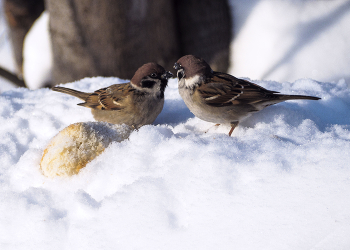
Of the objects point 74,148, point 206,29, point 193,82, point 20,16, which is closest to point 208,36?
point 206,29

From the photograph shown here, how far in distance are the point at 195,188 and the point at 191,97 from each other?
90 centimetres

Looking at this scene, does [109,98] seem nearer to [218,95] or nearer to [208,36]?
[218,95]

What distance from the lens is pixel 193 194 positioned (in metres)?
1.52

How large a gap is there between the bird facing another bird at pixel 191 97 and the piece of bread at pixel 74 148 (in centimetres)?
46

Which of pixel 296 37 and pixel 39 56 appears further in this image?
pixel 39 56

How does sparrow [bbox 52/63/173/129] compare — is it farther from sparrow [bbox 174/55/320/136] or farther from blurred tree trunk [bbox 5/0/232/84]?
blurred tree trunk [bbox 5/0/232/84]

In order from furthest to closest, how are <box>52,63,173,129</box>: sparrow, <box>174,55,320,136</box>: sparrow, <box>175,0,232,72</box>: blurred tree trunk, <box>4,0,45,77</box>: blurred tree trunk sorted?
1. <box>4,0,45,77</box>: blurred tree trunk
2. <box>175,0,232,72</box>: blurred tree trunk
3. <box>52,63,173,129</box>: sparrow
4. <box>174,55,320,136</box>: sparrow

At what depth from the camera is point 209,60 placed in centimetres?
467

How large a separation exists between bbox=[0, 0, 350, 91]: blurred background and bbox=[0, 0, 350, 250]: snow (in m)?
1.80

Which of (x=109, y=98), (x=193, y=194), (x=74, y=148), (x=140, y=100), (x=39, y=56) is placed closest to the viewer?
(x=193, y=194)

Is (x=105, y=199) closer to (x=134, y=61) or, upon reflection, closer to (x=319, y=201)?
(x=319, y=201)

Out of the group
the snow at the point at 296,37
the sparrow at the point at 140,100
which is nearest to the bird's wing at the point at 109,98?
the sparrow at the point at 140,100

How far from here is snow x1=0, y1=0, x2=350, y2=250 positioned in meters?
1.38

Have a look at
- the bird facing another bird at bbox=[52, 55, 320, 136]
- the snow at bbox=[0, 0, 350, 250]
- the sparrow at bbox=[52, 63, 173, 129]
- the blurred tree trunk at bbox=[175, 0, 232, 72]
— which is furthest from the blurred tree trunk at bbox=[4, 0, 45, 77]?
the sparrow at bbox=[52, 63, 173, 129]
